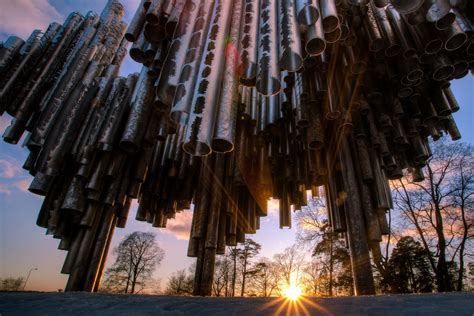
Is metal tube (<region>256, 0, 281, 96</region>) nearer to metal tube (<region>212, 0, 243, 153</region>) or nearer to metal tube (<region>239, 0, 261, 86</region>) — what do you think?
metal tube (<region>239, 0, 261, 86</region>)

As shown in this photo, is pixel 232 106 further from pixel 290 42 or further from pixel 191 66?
pixel 290 42

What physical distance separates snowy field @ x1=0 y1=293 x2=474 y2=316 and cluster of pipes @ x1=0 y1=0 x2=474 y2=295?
1044mm

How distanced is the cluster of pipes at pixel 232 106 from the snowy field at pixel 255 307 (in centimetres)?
104

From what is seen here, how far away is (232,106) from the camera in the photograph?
1.93 metres

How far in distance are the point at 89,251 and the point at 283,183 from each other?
14.1 feet

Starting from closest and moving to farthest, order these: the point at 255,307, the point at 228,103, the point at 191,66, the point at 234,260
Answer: the point at 255,307, the point at 228,103, the point at 191,66, the point at 234,260

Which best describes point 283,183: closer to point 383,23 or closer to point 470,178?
point 383,23

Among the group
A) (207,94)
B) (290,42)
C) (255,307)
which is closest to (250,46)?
(290,42)

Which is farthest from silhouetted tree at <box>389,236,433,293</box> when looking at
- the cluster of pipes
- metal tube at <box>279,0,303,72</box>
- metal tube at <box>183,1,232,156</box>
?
metal tube at <box>183,1,232,156</box>

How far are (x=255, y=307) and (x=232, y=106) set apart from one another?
135 cm

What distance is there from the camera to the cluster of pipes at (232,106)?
6.81ft

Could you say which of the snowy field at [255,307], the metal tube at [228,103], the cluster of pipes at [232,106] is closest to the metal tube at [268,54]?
the cluster of pipes at [232,106]

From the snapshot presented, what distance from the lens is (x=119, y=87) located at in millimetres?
4879

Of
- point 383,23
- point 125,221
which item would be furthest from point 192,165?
point 383,23
